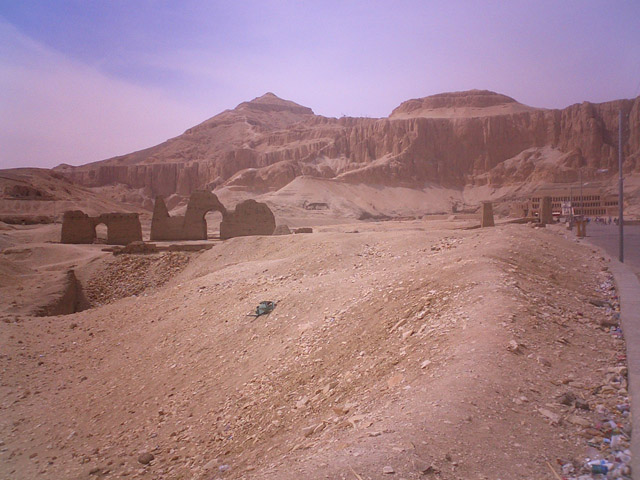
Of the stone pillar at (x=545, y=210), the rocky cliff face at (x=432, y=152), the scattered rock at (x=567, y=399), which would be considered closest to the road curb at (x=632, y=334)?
the scattered rock at (x=567, y=399)

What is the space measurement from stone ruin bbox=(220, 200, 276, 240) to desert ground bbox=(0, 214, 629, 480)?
17.4 meters

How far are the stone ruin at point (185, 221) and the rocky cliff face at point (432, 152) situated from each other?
45785 millimetres

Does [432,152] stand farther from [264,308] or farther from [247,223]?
[264,308]

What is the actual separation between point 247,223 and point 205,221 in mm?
2897

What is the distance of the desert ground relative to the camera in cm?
331

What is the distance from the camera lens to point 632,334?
548cm

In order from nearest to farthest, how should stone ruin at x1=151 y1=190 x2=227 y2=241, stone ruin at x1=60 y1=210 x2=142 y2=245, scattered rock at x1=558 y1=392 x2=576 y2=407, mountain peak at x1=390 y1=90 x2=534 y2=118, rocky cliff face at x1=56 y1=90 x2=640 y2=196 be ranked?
scattered rock at x1=558 y1=392 x2=576 y2=407 → stone ruin at x1=60 y1=210 x2=142 y2=245 → stone ruin at x1=151 y1=190 x2=227 y2=241 → rocky cliff face at x1=56 y1=90 x2=640 y2=196 → mountain peak at x1=390 y1=90 x2=534 y2=118

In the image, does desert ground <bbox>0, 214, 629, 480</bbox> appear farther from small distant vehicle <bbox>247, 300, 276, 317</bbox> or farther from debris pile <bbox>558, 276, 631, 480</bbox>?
small distant vehicle <bbox>247, 300, 276, 317</bbox>

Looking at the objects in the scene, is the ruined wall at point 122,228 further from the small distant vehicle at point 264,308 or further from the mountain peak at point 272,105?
the mountain peak at point 272,105

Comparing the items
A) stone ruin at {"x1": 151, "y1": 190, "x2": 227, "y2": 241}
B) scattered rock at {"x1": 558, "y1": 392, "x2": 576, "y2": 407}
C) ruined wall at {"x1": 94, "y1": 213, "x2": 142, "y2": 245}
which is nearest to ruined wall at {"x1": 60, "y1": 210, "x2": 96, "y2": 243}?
ruined wall at {"x1": 94, "y1": 213, "x2": 142, "y2": 245}

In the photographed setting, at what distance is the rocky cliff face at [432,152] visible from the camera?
7562 centimetres

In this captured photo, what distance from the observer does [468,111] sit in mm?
94125

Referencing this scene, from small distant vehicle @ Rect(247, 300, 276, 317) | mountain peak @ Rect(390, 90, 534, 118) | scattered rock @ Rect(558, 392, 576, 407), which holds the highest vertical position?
mountain peak @ Rect(390, 90, 534, 118)

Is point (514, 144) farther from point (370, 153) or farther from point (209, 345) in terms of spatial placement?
point (209, 345)
